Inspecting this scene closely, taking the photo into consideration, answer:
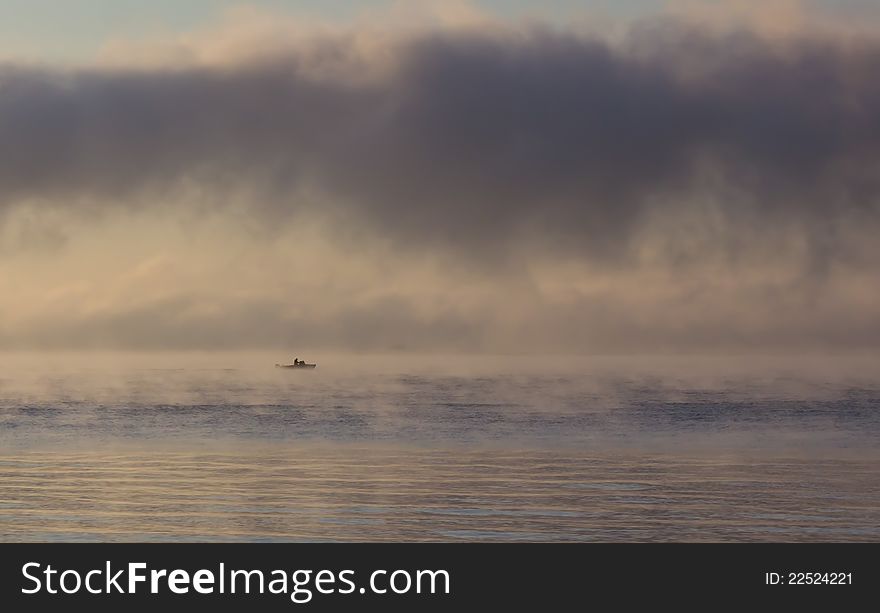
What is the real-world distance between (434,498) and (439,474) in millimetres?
6505

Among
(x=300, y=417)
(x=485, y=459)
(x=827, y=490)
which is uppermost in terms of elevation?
(x=300, y=417)

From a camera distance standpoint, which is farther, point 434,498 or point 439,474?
point 439,474

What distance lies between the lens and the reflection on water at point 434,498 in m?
29.8

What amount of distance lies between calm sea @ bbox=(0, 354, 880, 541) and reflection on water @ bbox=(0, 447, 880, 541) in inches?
3.6

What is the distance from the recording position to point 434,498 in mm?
35188

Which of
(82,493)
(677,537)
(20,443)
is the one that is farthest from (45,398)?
(677,537)

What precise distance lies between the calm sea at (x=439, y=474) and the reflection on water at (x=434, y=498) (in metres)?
0.09

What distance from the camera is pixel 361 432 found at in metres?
61.8

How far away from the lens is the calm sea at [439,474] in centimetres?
3041

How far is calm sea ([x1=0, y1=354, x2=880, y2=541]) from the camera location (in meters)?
30.4

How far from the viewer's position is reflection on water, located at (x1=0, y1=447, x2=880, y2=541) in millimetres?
29828

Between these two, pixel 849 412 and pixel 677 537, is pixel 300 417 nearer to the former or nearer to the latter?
pixel 849 412

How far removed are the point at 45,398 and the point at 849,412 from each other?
62.6 meters
